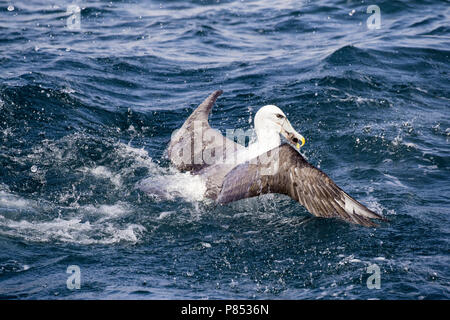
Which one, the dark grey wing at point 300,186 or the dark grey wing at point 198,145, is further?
the dark grey wing at point 198,145

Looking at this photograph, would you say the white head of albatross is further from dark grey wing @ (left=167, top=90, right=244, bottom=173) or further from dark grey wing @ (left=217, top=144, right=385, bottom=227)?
dark grey wing @ (left=167, top=90, right=244, bottom=173)

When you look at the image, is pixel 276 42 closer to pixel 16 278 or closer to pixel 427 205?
pixel 427 205

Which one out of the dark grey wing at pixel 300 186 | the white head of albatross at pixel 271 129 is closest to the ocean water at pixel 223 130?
the dark grey wing at pixel 300 186

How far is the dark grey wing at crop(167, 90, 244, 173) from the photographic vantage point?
30.4 feet

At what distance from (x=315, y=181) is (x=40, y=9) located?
1338cm

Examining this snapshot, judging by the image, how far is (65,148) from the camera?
32.1ft

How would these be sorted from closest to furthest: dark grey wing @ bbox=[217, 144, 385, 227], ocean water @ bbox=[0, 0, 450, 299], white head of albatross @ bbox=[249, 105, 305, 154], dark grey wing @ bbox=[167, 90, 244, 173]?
ocean water @ bbox=[0, 0, 450, 299]
dark grey wing @ bbox=[217, 144, 385, 227]
white head of albatross @ bbox=[249, 105, 305, 154]
dark grey wing @ bbox=[167, 90, 244, 173]

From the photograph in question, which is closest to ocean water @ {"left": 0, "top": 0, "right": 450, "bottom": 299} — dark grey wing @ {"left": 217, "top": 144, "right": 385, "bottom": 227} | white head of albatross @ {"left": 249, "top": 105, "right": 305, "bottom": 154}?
dark grey wing @ {"left": 217, "top": 144, "right": 385, "bottom": 227}

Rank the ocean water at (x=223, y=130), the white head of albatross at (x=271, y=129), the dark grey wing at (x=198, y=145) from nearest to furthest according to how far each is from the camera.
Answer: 1. the ocean water at (x=223, y=130)
2. the white head of albatross at (x=271, y=129)
3. the dark grey wing at (x=198, y=145)

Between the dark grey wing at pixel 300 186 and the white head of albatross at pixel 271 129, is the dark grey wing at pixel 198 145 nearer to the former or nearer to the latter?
the white head of albatross at pixel 271 129

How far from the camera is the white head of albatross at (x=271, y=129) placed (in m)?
8.05

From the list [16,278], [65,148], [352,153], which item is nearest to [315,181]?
[352,153]

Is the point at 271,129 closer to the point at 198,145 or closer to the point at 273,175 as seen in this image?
the point at 273,175

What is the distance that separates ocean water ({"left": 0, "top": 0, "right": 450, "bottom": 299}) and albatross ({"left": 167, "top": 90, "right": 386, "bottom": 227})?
28 centimetres
